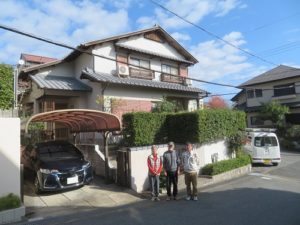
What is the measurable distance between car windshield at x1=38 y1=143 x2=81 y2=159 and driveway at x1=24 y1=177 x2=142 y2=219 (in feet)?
3.96

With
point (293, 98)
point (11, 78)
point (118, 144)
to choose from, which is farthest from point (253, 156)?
point (293, 98)

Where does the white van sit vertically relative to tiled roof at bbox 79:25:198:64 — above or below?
below

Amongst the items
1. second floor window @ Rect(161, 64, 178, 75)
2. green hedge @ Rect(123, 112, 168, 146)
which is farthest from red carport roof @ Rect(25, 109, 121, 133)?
second floor window @ Rect(161, 64, 178, 75)

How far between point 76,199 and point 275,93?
88.7ft

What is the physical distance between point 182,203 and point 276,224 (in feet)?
9.22

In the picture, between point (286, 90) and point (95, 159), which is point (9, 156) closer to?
point (95, 159)

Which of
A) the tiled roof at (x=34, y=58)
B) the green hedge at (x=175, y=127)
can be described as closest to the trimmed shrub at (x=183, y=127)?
the green hedge at (x=175, y=127)

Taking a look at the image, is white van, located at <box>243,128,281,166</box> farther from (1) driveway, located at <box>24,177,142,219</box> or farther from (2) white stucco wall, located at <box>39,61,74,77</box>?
(2) white stucco wall, located at <box>39,61,74,77</box>

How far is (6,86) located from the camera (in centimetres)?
1270

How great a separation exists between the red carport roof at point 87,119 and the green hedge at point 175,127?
1216mm

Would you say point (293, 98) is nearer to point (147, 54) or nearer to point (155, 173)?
point (147, 54)

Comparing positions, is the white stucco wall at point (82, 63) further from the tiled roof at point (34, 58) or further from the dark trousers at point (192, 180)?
the dark trousers at point (192, 180)

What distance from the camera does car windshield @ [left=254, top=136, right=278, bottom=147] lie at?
55.5ft

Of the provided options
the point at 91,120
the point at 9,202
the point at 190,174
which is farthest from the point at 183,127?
the point at 9,202
